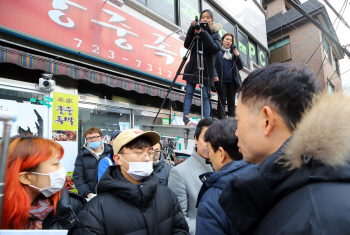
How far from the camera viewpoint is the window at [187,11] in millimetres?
7014

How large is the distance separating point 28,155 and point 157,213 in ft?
3.23

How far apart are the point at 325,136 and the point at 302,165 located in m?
0.10

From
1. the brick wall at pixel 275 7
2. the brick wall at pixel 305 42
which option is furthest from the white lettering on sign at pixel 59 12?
the brick wall at pixel 275 7

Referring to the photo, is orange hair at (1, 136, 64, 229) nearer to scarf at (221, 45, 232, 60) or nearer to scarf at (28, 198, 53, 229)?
scarf at (28, 198, 53, 229)

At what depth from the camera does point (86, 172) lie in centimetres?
340

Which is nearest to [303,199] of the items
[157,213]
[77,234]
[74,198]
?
[157,213]

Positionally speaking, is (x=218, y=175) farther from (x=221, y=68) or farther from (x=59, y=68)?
(x=59, y=68)

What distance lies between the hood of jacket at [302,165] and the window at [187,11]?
6.99 meters

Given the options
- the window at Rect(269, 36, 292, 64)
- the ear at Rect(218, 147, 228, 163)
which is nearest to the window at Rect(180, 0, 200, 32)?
the ear at Rect(218, 147, 228, 163)

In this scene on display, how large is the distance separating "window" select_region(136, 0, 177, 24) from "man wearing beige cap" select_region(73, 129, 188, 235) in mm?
5346

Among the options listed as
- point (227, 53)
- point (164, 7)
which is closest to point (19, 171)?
point (227, 53)

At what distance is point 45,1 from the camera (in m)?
3.80

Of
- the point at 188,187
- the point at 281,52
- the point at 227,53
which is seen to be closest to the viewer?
the point at 188,187

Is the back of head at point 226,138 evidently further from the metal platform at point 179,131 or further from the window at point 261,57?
the window at point 261,57
